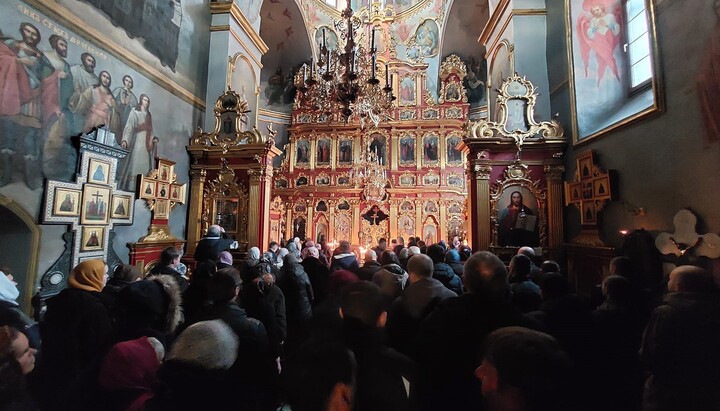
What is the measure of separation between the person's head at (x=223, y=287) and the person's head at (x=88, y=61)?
18.2 ft

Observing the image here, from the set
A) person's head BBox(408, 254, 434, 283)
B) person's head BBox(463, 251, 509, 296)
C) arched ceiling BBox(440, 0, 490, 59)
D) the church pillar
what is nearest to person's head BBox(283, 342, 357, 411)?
person's head BBox(463, 251, 509, 296)

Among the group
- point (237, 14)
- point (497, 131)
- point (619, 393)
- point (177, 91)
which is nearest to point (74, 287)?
point (619, 393)

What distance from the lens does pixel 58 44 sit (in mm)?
4891

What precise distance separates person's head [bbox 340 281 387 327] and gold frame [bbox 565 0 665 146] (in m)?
5.05

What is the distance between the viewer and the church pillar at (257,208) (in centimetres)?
784

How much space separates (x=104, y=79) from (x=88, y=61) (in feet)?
1.23

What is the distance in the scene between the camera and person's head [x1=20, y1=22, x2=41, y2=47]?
4.38 metres

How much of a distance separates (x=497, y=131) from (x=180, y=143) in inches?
289

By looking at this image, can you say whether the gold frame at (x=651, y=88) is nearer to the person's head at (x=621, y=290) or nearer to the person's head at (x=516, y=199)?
the person's head at (x=516, y=199)

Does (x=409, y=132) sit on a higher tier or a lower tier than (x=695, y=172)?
higher

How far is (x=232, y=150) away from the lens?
26.3ft

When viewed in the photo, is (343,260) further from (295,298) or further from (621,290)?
(621,290)

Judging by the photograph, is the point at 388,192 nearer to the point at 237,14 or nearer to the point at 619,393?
the point at 237,14

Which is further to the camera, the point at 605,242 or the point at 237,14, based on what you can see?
the point at 237,14
